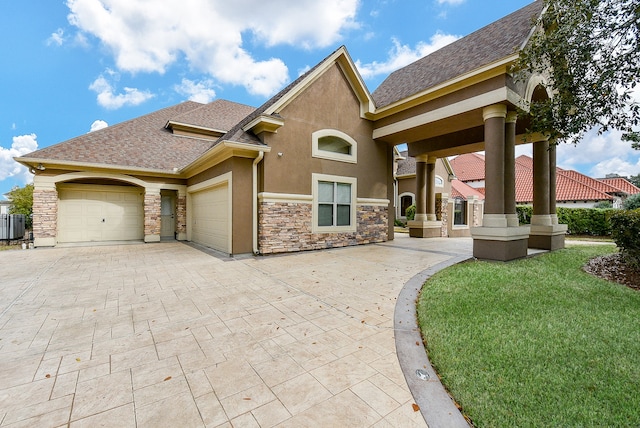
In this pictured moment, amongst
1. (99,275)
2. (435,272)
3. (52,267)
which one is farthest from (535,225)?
(52,267)

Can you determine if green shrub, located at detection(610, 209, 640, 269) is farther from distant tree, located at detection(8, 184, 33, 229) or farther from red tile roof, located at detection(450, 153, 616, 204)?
distant tree, located at detection(8, 184, 33, 229)

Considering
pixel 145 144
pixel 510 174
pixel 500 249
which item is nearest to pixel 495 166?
pixel 510 174

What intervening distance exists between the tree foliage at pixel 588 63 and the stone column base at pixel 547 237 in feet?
14.2

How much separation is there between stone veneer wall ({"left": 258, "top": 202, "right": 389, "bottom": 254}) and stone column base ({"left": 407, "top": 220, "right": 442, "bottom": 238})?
3867 mm

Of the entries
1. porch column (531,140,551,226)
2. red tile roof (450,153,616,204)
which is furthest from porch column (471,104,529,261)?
red tile roof (450,153,616,204)

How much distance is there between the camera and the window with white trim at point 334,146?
9414 millimetres

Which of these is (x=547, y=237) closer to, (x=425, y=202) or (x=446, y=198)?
(x=425, y=202)

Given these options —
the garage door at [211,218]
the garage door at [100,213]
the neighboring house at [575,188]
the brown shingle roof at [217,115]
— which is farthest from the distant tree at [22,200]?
the neighboring house at [575,188]

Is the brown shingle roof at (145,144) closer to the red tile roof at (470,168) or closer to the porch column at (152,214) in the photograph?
the porch column at (152,214)

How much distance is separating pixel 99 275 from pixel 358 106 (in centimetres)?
968

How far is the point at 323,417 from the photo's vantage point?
6.47 feet

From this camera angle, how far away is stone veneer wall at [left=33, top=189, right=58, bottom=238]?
1006cm

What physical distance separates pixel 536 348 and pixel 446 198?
1247 centimetres

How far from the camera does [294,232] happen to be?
351 inches
